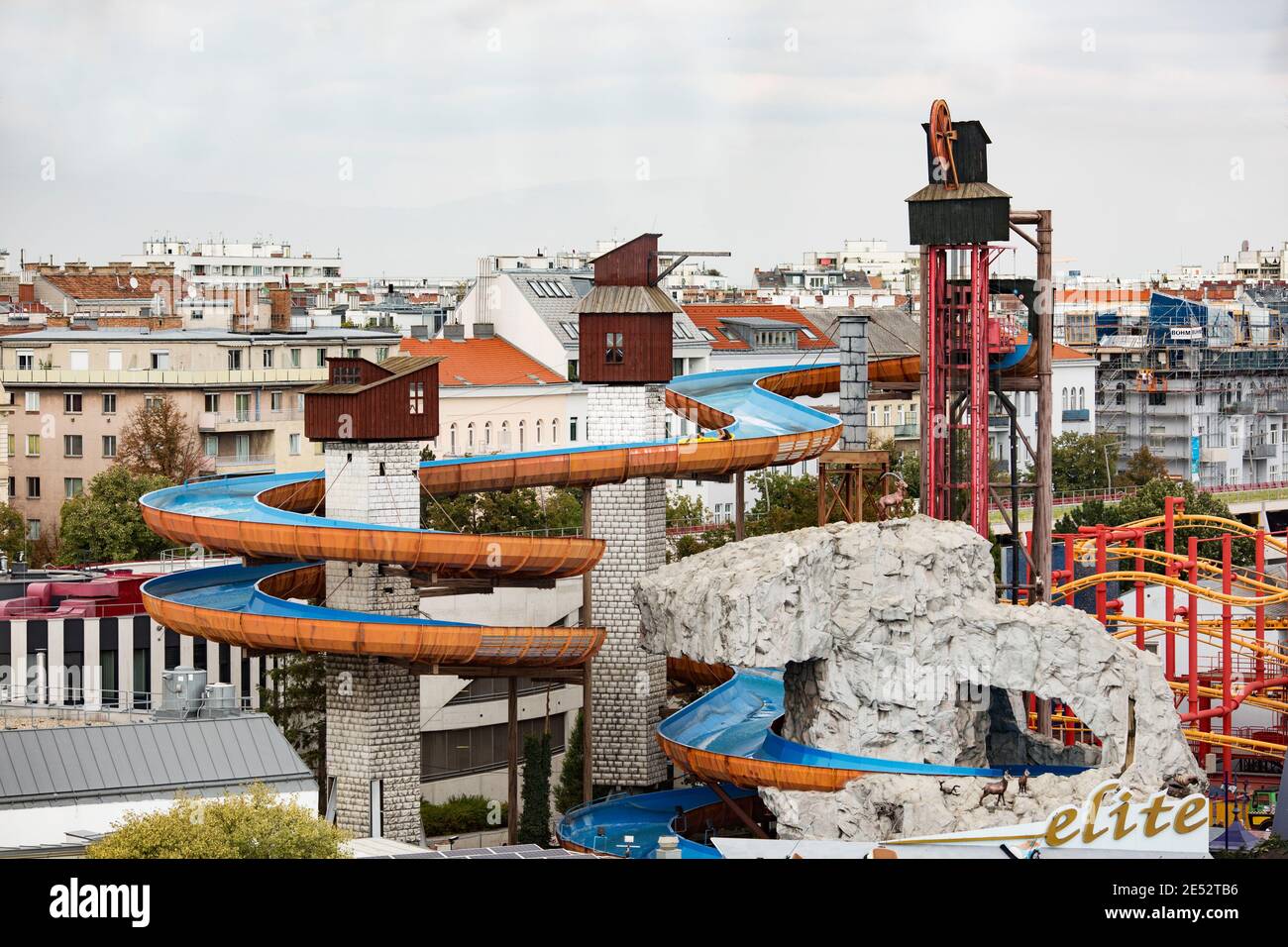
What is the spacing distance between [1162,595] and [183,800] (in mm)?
65714

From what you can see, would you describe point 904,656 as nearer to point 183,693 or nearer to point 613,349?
point 183,693

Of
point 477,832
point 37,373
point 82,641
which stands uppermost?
point 37,373

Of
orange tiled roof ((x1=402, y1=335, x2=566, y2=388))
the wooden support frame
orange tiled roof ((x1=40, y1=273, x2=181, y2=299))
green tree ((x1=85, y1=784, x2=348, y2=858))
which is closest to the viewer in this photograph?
green tree ((x1=85, y1=784, x2=348, y2=858))

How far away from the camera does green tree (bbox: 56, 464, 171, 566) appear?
295 feet

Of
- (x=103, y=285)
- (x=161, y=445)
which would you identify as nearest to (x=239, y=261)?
(x=103, y=285)

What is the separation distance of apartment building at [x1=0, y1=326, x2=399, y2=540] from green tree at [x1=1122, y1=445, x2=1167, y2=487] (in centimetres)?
5002

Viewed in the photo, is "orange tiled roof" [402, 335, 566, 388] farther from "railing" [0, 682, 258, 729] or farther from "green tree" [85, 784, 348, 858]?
"green tree" [85, 784, 348, 858]

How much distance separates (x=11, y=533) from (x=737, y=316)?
168 feet

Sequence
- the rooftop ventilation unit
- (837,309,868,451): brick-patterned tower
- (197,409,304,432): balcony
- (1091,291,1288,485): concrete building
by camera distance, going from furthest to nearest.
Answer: (1091,291,1288,485): concrete building, (197,409,304,432): balcony, (837,309,868,451): brick-patterned tower, the rooftop ventilation unit

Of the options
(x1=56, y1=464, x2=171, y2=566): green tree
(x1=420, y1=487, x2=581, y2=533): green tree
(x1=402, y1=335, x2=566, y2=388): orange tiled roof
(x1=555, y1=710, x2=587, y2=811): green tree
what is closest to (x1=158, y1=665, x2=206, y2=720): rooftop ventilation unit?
(x1=555, y1=710, x2=587, y2=811): green tree

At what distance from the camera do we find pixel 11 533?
3703 inches

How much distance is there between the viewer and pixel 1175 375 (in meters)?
151
